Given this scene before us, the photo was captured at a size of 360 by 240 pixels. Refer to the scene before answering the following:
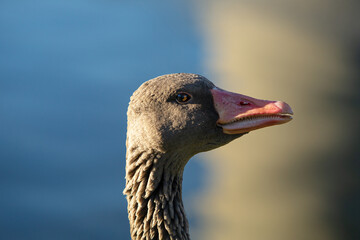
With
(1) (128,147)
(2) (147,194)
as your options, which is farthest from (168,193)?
(1) (128,147)

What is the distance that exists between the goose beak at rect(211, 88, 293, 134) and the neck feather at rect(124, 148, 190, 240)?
343 millimetres

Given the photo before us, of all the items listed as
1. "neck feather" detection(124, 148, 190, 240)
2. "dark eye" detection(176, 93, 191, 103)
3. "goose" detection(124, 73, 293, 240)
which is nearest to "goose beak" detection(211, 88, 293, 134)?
"goose" detection(124, 73, 293, 240)

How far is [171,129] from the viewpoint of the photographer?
6.24ft

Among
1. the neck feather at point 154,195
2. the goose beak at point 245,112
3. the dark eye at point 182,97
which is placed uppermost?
the dark eye at point 182,97

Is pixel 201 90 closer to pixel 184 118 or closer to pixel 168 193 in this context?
pixel 184 118

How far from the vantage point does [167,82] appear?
6.43ft

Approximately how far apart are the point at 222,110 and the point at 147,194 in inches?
22.7

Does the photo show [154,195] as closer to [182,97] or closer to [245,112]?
[182,97]

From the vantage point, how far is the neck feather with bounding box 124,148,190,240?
2.00 metres

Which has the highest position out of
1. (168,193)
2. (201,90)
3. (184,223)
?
(201,90)

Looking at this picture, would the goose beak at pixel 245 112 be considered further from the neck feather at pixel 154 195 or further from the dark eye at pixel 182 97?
the neck feather at pixel 154 195

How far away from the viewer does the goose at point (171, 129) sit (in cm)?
191

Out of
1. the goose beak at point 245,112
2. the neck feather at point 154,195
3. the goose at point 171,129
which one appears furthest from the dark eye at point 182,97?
the neck feather at point 154,195

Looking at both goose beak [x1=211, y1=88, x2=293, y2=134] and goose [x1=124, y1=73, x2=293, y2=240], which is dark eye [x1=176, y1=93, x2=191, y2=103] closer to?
goose [x1=124, y1=73, x2=293, y2=240]
